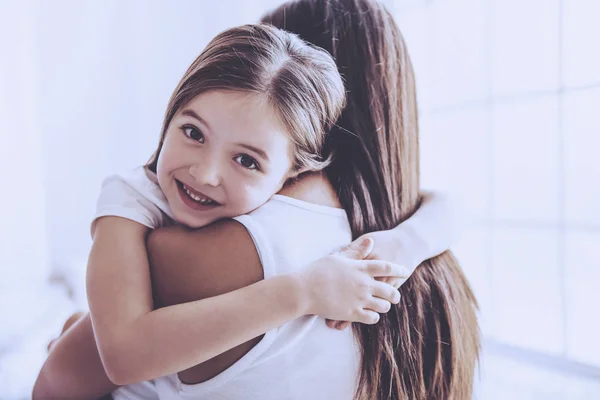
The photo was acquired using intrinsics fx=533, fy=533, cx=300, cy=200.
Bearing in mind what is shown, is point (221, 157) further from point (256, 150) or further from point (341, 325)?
point (341, 325)

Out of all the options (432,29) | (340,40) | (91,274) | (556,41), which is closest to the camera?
Result: (91,274)

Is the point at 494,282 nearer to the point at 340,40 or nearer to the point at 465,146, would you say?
the point at 465,146

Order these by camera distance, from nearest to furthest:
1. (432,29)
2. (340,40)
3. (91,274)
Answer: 1. (91,274)
2. (340,40)
3. (432,29)

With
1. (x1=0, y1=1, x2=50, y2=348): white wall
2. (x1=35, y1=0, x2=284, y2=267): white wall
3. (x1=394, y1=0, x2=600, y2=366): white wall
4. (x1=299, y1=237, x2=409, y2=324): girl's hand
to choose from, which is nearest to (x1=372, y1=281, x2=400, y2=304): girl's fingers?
(x1=299, y1=237, x2=409, y2=324): girl's hand

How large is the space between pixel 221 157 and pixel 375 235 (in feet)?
0.62

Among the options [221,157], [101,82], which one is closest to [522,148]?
[221,157]

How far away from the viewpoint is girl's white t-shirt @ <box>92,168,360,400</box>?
0.53 m

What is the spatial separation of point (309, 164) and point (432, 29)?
51 cm

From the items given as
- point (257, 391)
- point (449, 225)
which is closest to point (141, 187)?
point (257, 391)

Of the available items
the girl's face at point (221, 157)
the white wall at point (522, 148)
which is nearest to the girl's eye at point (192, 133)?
the girl's face at point (221, 157)

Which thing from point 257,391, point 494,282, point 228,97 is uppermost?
point 228,97

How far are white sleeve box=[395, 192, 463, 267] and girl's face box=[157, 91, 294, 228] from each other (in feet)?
0.55

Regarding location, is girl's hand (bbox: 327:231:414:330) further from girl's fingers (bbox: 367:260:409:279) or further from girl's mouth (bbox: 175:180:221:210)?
girl's mouth (bbox: 175:180:221:210)

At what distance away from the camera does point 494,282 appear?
39.7 inches
